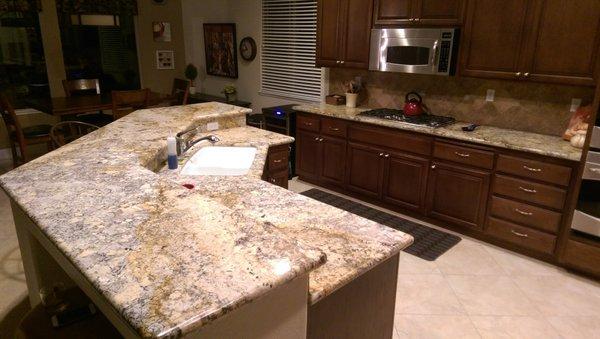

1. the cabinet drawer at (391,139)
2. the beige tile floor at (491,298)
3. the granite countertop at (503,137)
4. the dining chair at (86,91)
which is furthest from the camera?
the dining chair at (86,91)

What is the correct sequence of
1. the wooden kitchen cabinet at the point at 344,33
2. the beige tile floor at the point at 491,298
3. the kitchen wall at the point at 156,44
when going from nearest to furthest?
the beige tile floor at the point at 491,298 < the wooden kitchen cabinet at the point at 344,33 < the kitchen wall at the point at 156,44

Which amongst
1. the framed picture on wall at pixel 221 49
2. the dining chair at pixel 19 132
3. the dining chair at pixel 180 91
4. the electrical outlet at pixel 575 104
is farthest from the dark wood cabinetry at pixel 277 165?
the framed picture on wall at pixel 221 49

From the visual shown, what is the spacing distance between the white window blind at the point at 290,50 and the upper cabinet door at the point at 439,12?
1814mm

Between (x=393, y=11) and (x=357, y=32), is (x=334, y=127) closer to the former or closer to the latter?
(x=357, y=32)

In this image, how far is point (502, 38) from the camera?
3.35 metres

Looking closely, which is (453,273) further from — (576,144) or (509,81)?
(509,81)

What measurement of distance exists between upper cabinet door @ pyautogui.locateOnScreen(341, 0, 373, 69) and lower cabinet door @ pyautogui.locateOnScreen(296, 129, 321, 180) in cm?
88

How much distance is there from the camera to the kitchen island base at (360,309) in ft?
4.59

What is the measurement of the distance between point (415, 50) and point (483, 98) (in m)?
0.77

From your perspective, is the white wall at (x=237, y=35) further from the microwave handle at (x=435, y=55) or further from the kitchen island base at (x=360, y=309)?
the kitchen island base at (x=360, y=309)

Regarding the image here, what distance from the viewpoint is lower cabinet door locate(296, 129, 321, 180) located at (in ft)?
15.0

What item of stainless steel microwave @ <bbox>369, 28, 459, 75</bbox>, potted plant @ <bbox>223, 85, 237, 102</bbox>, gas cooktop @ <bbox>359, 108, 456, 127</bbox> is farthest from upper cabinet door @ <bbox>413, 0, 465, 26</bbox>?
potted plant @ <bbox>223, 85, 237, 102</bbox>

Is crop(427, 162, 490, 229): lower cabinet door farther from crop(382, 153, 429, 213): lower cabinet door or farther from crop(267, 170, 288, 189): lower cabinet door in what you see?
crop(267, 170, 288, 189): lower cabinet door

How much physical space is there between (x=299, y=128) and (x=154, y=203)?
10.9 ft
